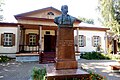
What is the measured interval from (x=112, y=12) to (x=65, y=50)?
16.8 m

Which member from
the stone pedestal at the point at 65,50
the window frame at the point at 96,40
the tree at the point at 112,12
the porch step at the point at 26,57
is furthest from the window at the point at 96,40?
the stone pedestal at the point at 65,50

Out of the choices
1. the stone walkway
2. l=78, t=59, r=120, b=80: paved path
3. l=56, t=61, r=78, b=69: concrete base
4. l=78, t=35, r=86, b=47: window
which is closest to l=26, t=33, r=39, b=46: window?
l=78, t=35, r=86, b=47: window

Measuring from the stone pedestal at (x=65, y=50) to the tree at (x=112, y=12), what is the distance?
16.4 meters

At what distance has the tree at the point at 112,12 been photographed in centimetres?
2100

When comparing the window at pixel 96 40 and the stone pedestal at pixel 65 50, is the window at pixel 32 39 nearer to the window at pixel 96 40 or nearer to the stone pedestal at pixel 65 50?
the window at pixel 96 40

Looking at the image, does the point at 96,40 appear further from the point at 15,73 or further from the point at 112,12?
the point at 15,73

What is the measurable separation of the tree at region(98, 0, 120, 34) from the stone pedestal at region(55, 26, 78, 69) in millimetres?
16412

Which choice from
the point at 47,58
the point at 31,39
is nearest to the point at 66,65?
the point at 47,58

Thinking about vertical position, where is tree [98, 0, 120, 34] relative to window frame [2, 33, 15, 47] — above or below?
above

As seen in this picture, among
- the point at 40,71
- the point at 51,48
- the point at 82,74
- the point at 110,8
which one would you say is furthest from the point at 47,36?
the point at 82,74

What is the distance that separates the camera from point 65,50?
6.29 meters

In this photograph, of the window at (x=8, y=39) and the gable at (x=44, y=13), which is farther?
the window at (x=8, y=39)

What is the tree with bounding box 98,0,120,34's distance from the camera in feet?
68.9

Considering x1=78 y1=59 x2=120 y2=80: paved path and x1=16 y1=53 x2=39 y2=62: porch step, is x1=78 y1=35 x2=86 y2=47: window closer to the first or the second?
x1=16 y1=53 x2=39 y2=62: porch step
